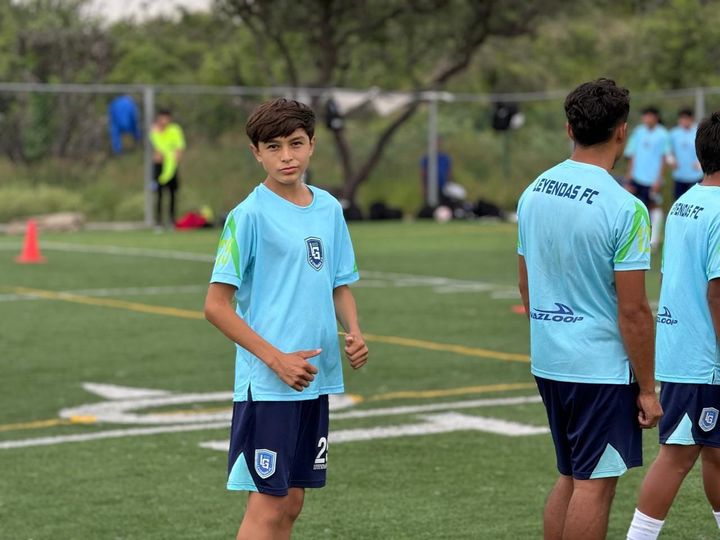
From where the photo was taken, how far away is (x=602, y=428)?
16.8 feet

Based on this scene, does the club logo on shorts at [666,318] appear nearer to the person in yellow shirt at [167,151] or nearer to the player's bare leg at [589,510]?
the player's bare leg at [589,510]

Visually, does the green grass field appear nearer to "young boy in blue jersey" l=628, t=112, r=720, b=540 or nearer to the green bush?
"young boy in blue jersey" l=628, t=112, r=720, b=540

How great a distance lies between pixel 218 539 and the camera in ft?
21.7

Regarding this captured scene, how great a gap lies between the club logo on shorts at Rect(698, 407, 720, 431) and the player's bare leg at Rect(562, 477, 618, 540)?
69 cm

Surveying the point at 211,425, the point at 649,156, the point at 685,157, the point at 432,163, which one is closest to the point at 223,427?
the point at 211,425

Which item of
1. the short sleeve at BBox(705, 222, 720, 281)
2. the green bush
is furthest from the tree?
the short sleeve at BBox(705, 222, 720, 281)

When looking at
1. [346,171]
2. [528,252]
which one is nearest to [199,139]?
[346,171]

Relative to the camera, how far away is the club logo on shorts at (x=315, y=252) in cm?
509

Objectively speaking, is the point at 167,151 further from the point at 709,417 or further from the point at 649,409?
the point at 649,409

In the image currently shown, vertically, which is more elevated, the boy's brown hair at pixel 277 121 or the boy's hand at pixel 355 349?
the boy's brown hair at pixel 277 121

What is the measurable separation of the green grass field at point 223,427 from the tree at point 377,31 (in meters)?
18.6

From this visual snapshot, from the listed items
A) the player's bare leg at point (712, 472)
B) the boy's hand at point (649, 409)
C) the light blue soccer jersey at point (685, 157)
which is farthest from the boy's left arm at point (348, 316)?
the light blue soccer jersey at point (685, 157)

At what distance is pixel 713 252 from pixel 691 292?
0.62 ft

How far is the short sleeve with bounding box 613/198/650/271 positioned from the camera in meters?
4.98
